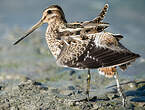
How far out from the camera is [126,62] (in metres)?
6.57

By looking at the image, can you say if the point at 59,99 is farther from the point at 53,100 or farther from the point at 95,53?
the point at 95,53

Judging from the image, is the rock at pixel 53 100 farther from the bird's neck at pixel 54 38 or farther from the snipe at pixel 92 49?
the bird's neck at pixel 54 38

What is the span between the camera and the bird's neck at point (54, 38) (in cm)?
755

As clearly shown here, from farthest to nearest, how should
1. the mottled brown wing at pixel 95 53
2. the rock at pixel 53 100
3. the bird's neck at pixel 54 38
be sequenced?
the bird's neck at pixel 54 38 < the rock at pixel 53 100 < the mottled brown wing at pixel 95 53

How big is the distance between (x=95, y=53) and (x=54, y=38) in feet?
3.58

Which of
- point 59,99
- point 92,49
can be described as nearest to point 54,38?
point 92,49

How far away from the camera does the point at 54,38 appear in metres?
7.75

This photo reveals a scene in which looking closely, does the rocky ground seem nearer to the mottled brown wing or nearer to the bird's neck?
the mottled brown wing

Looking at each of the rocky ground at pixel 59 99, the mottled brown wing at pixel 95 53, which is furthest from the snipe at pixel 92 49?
the rocky ground at pixel 59 99

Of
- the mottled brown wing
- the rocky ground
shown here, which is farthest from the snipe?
the rocky ground

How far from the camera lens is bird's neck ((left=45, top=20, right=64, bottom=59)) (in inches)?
297

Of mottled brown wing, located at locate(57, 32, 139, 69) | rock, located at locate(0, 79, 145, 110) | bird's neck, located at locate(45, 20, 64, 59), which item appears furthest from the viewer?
bird's neck, located at locate(45, 20, 64, 59)

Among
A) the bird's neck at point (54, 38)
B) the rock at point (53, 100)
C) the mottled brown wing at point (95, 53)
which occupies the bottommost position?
the rock at point (53, 100)

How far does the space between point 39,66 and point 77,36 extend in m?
4.74
